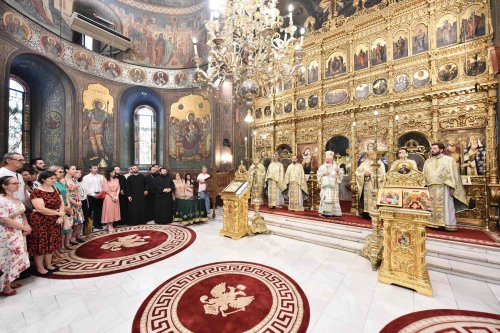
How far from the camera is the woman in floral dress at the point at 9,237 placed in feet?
9.49

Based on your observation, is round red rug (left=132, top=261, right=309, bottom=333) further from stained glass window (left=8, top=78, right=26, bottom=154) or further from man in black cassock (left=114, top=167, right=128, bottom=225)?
stained glass window (left=8, top=78, right=26, bottom=154)

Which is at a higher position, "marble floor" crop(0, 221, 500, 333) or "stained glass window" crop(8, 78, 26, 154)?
"stained glass window" crop(8, 78, 26, 154)

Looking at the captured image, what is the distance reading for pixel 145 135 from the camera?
13.1 metres

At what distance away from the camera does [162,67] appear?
12.3m

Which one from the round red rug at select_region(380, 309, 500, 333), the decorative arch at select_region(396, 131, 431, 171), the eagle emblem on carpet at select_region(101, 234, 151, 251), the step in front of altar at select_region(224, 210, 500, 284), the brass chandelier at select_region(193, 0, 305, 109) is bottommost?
the round red rug at select_region(380, 309, 500, 333)

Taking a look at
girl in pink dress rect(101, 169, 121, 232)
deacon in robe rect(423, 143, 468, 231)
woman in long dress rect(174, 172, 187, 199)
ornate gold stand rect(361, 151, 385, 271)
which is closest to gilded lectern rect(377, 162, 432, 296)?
ornate gold stand rect(361, 151, 385, 271)

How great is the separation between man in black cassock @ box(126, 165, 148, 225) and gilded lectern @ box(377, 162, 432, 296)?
6966mm

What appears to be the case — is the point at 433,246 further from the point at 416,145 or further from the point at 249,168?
the point at 249,168

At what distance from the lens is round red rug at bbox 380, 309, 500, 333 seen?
7.46 feet

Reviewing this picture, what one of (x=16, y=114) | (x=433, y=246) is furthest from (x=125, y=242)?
(x=16, y=114)

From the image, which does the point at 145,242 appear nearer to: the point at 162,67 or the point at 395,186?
the point at 395,186

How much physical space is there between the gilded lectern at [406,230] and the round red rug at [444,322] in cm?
42

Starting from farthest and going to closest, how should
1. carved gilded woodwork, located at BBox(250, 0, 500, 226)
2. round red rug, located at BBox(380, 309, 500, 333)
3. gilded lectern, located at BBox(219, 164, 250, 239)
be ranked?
carved gilded woodwork, located at BBox(250, 0, 500, 226), gilded lectern, located at BBox(219, 164, 250, 239), round red rug, located at BBox(380, 309, 500, 333)

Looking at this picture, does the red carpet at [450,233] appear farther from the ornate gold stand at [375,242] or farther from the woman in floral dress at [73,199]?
the woman in floral dress at [73,199]
